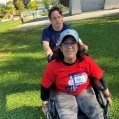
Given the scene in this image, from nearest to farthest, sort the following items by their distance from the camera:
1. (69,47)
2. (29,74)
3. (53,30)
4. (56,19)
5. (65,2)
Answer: (69,47) < (56,19) < (53,30) < (29,74) < (65,2)

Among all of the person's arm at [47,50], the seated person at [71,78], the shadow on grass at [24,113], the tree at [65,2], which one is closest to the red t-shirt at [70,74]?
the seated person at [71,78]

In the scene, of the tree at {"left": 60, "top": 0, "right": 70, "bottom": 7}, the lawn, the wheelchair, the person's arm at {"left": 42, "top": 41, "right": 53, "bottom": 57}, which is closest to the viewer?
the wheelchair

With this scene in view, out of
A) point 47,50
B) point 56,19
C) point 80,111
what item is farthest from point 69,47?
point 56,19

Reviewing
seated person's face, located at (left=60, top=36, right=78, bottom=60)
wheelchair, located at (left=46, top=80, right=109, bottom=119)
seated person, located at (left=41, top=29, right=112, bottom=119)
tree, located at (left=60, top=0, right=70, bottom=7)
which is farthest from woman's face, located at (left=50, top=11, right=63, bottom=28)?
tree, located at (left=60, top=0, right=70, bottom=7)

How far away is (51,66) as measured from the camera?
4348 millimetres

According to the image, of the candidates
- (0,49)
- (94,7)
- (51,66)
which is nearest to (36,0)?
(94,7)

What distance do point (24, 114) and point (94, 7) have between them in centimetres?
3129

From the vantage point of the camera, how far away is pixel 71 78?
169 inches

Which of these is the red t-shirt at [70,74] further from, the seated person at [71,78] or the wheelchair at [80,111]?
the wheelchair at [80,111]

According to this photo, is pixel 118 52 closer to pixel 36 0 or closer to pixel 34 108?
pixel 34 108

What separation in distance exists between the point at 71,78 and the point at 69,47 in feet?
1.25

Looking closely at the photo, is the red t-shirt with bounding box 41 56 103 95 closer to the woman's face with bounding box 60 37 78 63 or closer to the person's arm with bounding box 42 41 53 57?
the woman's face with bounding box 60 37 78 63

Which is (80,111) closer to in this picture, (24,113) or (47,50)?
(47,50)

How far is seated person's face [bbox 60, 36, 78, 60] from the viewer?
4189mm
